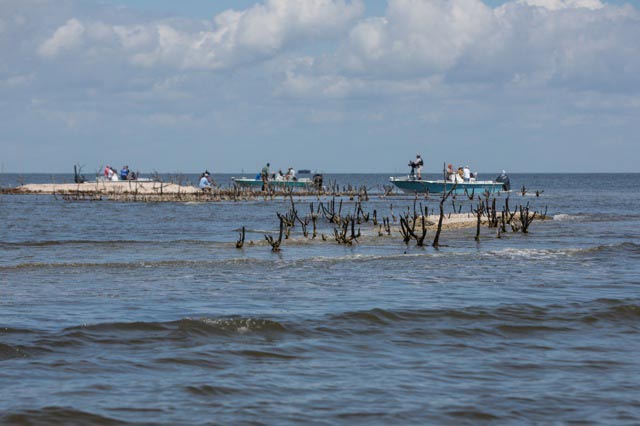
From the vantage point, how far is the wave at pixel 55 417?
7078 mm

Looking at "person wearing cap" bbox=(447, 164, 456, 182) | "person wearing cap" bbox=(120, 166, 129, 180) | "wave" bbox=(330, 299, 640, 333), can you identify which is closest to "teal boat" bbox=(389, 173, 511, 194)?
"person wearing cap" bbox=(447, 164, 456, 182)

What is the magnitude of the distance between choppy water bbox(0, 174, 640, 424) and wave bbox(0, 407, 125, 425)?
0.07ft

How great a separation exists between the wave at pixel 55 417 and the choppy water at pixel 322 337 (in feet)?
0.07

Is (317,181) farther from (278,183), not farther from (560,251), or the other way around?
(560,251)

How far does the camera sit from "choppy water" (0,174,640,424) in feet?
24.9

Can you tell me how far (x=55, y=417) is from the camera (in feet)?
23.6

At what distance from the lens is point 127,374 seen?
28.2ft

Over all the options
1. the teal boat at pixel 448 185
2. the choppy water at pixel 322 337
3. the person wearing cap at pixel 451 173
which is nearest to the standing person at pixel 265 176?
the teal boat at pixel 448 185

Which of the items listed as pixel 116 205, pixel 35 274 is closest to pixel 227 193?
pixel 116 205

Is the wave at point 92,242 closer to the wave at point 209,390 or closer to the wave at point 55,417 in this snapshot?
the wave at point 209,390

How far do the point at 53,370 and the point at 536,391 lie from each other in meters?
4.96

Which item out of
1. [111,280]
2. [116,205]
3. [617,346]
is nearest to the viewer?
[617,346]

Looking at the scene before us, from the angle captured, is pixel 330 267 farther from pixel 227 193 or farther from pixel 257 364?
pixel 227 193

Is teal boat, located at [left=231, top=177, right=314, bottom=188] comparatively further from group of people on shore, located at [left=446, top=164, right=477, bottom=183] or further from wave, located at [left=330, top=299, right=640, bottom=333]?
wave, located at [left=330, top=299, right=640, bottom=333]
